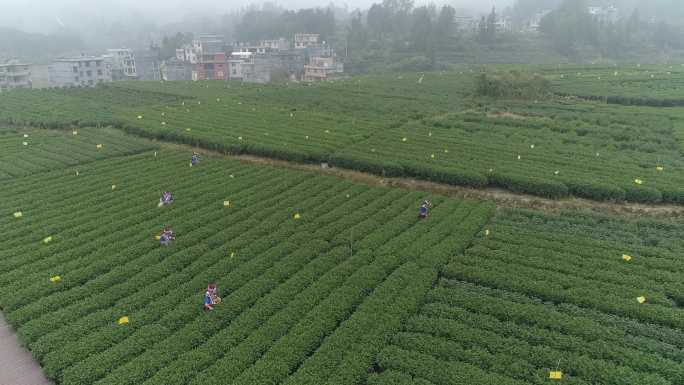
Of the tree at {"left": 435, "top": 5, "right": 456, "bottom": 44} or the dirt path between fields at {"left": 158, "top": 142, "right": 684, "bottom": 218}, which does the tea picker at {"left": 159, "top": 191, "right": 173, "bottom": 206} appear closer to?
the dirt path between fields at {"left": 158, "top": 142, "right": 684, "bottom": 218}

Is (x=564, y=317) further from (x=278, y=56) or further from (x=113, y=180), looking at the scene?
(x=278, y=56)

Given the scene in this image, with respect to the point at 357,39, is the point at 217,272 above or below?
below

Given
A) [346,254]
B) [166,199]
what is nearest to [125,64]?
[166,199]

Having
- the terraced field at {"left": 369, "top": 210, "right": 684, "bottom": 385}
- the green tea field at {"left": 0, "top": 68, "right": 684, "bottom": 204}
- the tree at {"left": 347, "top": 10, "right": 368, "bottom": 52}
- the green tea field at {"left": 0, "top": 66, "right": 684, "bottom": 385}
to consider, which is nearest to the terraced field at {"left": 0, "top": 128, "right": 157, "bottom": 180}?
the green tea field at {"left": 0, "top": 66, "right": 684, "bottom": 385}

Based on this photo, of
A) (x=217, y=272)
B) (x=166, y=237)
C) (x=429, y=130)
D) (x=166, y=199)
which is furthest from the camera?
(x=429, y=130)

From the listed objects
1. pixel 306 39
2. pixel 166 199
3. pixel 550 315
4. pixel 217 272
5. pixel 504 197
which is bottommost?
pixel 550 315

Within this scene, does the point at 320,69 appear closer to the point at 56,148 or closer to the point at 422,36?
the point at 422,36

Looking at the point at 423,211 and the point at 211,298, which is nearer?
the point at 211,298
